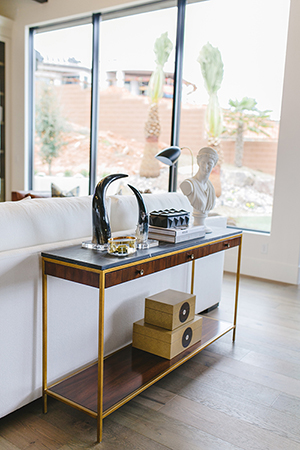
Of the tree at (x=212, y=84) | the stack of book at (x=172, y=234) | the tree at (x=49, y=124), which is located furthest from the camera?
the tree at (x=49, y=124)

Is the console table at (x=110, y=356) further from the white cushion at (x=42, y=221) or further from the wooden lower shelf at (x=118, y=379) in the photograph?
the white cushion at (x=42, y=221)

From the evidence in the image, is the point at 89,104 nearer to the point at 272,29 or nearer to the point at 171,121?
the point at 171,121

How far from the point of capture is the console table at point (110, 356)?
1570mm

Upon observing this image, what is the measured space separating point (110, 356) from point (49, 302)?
550mm

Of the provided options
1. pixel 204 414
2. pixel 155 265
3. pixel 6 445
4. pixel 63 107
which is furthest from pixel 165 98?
pixel 6 445

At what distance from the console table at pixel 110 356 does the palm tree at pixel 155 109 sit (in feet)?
9.64

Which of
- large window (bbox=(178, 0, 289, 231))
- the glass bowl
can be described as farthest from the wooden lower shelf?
large window (bbox=(178, 0, 289, 231))

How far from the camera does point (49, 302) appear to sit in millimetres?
1789

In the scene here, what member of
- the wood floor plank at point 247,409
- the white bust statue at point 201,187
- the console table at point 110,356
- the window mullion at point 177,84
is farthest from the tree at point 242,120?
the wood floor plank at point 247,409

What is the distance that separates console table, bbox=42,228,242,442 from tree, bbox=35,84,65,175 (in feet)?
13.8

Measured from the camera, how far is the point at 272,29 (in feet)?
13.6

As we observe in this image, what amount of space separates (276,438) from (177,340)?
0.65 meters

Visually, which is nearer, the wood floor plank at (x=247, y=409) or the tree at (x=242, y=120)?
the wood floor plank at (x=247, y=409)

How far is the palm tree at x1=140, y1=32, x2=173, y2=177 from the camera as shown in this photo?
15.9ft
